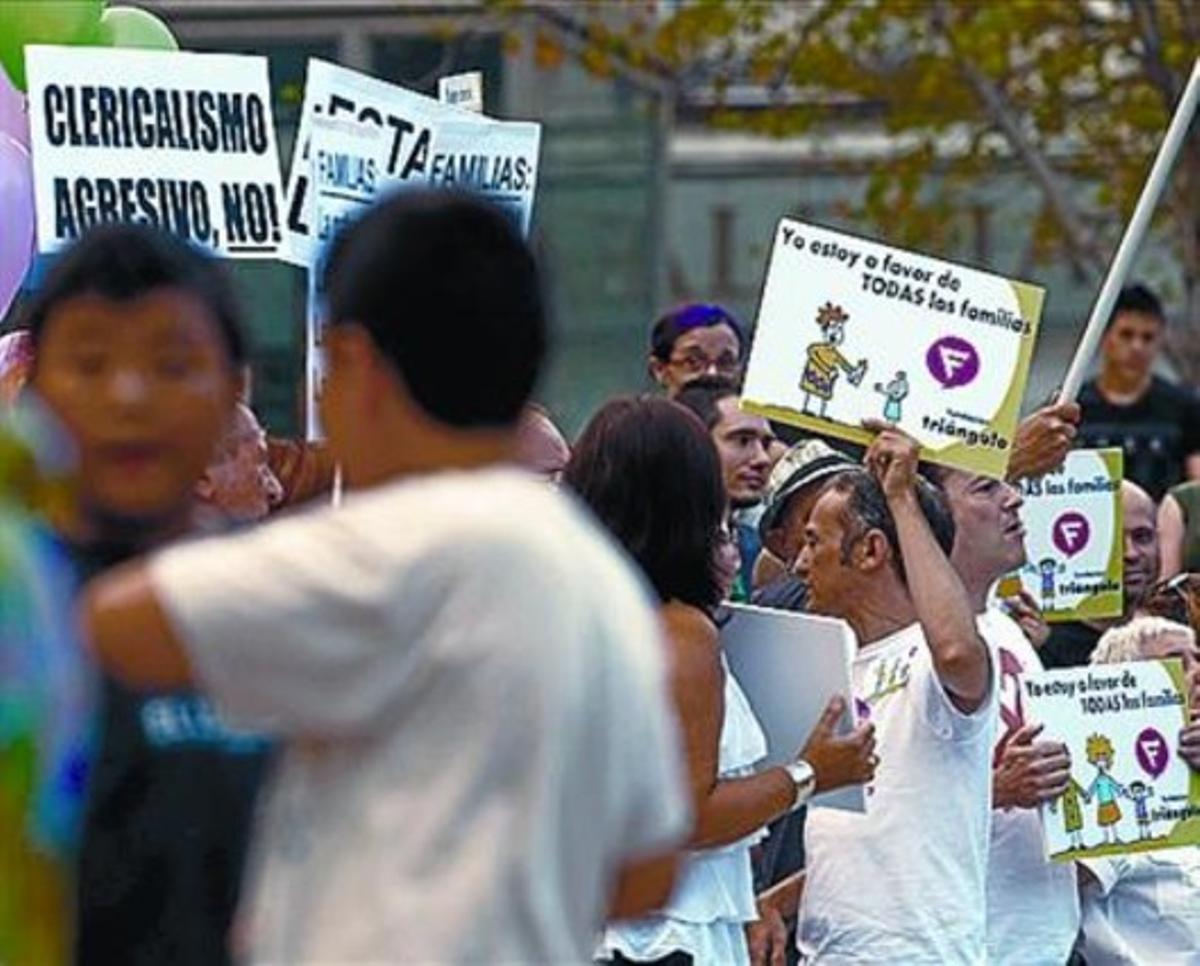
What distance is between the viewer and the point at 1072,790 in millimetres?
7426

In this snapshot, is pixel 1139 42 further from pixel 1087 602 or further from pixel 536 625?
pixel 536 625

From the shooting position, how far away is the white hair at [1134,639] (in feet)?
26.6

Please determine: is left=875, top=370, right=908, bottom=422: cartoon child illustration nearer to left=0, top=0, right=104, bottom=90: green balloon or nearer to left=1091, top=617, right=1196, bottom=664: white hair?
left=1091, top=617, right=1196, bottom=664: white hair

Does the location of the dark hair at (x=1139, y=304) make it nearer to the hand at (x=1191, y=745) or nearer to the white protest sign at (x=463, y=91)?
the white protest sign at (x=463, y=91)

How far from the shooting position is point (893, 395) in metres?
7.52

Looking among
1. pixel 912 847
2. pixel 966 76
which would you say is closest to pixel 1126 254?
pixel 912 847

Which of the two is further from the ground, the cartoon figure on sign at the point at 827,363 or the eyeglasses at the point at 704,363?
the cartoon figure on sign at the point at 827,363

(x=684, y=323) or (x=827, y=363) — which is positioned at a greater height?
(x=827, y=363)

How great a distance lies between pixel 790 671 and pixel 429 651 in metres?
3.08

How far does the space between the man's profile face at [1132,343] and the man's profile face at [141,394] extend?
29.1 feet

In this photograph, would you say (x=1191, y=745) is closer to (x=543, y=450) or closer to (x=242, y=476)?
(x=543, y=450)

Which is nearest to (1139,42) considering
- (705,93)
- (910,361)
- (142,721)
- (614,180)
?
(614,180)

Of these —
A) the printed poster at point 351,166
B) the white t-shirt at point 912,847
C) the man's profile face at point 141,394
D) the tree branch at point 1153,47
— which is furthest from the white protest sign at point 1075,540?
the tree branch at point 1153,47

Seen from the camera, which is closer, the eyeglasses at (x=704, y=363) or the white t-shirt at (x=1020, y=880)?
the white t-shirt at (x=1020, y=880)
